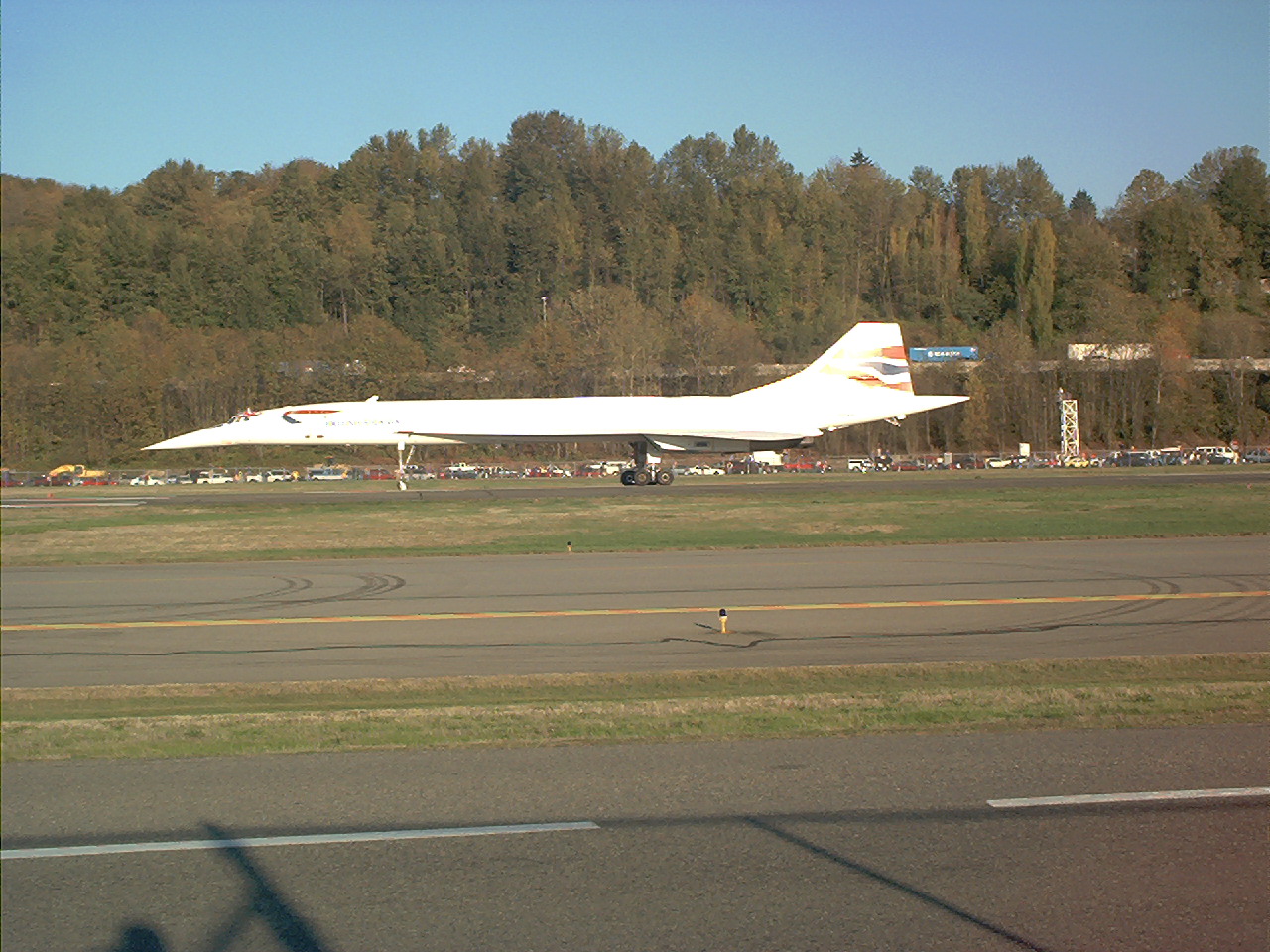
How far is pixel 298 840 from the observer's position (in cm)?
648

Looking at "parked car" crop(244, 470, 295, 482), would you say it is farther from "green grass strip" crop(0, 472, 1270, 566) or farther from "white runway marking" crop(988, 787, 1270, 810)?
"white runway marking" crop(988, 787, 1270, 810)

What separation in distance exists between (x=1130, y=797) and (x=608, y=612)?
10295 millimetres

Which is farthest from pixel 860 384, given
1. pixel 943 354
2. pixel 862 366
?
pixel 943 354

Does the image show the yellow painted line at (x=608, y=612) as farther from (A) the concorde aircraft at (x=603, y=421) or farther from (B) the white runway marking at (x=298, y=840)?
(A) the concorde aircraft at (x=603, y=421)

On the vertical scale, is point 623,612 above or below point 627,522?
below

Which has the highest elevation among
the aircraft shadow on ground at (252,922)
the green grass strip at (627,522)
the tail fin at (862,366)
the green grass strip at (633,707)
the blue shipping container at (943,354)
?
the blue shipping container at (943,354)

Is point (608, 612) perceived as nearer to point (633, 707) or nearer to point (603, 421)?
point (633, 707)

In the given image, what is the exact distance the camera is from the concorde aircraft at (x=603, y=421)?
45.4m

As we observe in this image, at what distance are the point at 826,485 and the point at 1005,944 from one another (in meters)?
38.7

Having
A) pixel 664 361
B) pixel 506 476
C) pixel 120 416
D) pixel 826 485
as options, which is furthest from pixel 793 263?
pixel 120 416

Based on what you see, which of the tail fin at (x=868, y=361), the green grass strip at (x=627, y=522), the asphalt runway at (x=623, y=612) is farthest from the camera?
the tail fin at (x=868, y=361)

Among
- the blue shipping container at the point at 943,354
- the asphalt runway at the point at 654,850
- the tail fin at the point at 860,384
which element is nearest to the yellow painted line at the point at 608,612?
the asphalt runway at the point at 654,850

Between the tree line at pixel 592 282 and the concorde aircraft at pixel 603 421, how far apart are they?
6.29 meters

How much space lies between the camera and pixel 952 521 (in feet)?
A: 94.7
